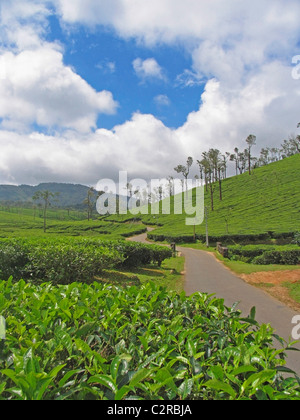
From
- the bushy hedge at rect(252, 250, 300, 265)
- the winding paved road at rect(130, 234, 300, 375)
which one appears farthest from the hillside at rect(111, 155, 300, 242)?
the winding paved road at rect(130, 234, 300, 375)

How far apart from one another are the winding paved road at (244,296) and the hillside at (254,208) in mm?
22680

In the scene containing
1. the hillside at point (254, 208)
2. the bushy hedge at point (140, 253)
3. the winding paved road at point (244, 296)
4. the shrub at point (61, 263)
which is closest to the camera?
the winding paved road at point (244, 296)

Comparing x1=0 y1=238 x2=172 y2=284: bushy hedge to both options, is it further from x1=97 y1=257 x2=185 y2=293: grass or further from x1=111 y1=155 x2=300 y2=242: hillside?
x1=111 y1=155 x2=300 y2=242: hillside

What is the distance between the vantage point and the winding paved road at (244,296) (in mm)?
7408

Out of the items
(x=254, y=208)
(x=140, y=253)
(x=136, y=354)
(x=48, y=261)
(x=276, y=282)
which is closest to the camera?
(x=136, y=354)

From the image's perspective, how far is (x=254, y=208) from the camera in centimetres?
5812

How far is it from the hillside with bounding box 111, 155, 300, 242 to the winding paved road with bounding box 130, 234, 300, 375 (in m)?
22.7

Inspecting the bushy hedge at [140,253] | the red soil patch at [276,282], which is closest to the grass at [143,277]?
the bushy hedge at [140,253]

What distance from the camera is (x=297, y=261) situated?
22.6 metres

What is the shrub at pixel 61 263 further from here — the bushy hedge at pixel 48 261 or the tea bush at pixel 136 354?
the tea bush at pixel 136 354

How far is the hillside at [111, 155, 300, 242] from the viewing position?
140ft

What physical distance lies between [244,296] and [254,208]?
51.3 metres

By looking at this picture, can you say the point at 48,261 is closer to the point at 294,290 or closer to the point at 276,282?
the point at 294,290

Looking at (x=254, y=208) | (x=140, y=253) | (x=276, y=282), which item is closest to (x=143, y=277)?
(x=140, y=253)
